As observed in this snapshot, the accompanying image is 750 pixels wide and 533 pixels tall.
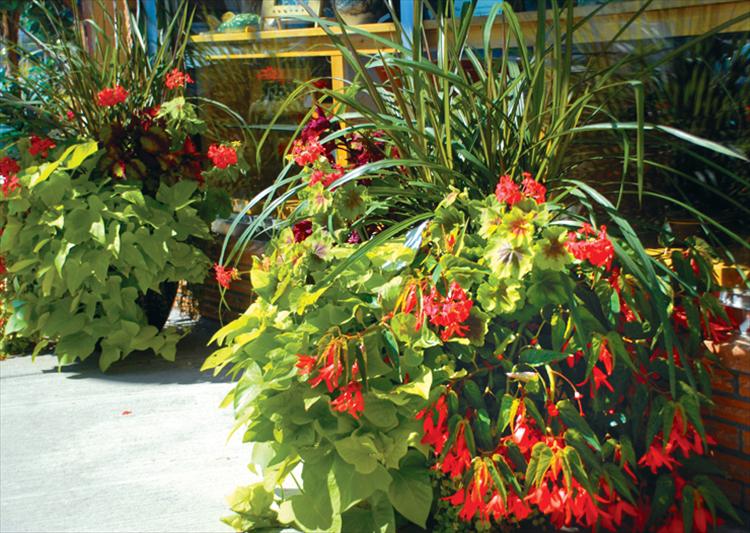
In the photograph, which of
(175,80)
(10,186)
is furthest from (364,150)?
(10,186)

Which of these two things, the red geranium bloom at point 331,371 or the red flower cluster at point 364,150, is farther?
the red flower cluster at point 364,150

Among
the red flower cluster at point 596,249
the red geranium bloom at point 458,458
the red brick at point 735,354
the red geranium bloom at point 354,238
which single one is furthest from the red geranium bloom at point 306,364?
the red brick at point 735,354

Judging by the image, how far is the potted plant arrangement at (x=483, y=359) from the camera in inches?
93.6

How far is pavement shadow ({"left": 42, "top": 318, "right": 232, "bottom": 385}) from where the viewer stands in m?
4.33

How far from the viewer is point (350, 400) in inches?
93.0

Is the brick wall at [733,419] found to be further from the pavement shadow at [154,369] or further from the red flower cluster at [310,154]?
the pavement shadow at [154,369]

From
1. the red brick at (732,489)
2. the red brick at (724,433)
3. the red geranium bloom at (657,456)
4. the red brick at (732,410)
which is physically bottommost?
the red brick at (732,489)

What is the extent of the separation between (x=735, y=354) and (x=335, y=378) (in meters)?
1.22

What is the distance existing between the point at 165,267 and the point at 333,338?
216 cm

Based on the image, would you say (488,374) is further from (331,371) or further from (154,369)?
(154,369)

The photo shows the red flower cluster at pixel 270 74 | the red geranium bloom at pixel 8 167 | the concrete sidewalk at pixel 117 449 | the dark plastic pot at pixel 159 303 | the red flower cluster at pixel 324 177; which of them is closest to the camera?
the red flower cluster at pixel 324 177

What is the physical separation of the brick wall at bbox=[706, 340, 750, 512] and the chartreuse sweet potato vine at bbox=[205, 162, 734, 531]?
0.15 meters

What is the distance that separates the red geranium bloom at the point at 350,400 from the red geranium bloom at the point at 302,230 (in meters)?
0.74

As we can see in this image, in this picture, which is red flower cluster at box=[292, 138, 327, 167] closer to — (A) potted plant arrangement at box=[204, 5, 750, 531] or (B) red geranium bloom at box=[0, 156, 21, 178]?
(A) potted plant arrangement at box=[204, 5, 750, 531]
